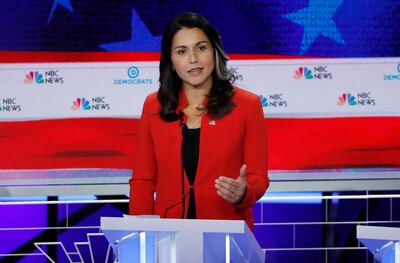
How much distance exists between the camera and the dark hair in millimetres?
3170

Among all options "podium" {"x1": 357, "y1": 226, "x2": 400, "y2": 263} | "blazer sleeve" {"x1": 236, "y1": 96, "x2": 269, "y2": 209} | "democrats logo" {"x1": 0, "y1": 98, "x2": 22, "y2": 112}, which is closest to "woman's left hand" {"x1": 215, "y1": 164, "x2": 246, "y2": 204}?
"blazer sleeve" {"x1": 236, "y1": 96, "x2": 269, "y2": 209}

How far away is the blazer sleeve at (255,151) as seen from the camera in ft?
10.1

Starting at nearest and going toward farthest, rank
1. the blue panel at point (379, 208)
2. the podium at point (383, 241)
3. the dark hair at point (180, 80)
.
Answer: the podium at point (383, 241)
the dark hair at point (180, 80)
the blue panel at point (379, 208)

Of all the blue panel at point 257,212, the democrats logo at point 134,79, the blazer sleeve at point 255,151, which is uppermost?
the democrats logo at point 134,79

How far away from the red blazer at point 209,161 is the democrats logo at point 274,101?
1.60 metres

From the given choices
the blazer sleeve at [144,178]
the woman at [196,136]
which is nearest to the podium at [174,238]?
the woman at [196,136]

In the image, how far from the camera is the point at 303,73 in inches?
190

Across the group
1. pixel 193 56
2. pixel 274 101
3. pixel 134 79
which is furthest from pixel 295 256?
pixel 193 56

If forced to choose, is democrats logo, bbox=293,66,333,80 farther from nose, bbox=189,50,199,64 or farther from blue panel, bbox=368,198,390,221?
nose, bbox=189,50,199,64

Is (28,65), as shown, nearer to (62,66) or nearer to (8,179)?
(62,66)

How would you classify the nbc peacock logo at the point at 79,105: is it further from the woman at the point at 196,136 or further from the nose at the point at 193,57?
the nose at the point at 193,57

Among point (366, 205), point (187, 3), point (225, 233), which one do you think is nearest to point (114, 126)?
point (187, 3)

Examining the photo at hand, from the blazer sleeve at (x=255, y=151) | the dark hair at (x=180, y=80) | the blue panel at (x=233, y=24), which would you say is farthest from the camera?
the blue panel at (x=233, y=24)

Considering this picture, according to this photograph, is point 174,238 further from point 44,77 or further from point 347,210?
point 347,210
